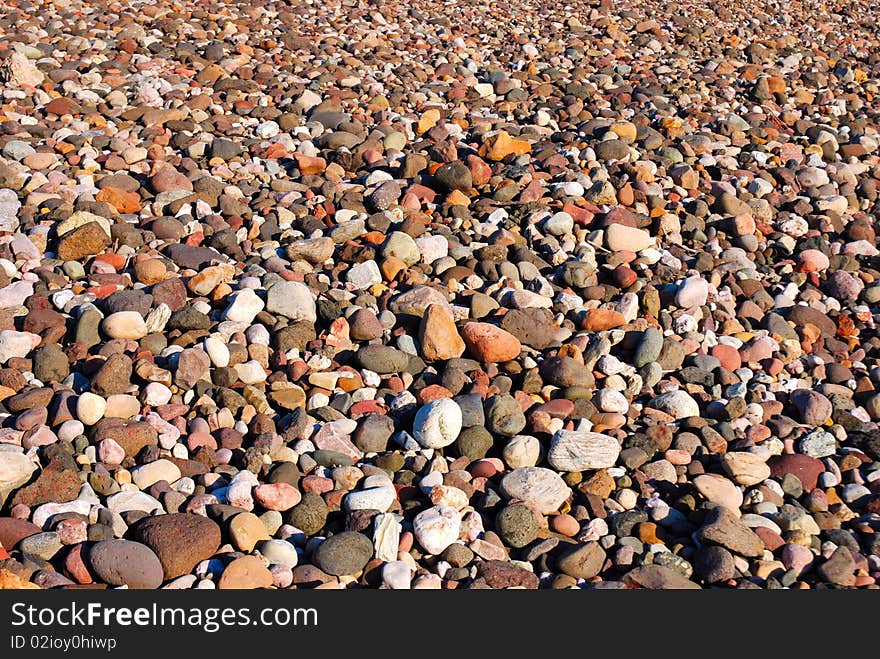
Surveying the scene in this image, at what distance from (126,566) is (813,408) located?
2560 millimetres

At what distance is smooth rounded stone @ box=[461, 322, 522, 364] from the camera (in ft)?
10.9

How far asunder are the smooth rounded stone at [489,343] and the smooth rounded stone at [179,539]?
129cm

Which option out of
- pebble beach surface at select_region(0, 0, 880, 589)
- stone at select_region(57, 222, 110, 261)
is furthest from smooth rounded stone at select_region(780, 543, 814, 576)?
stone at select_region(57, 222, 110, 261)

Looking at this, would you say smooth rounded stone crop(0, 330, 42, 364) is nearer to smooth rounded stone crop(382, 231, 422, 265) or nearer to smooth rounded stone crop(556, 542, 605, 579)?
smooth rounded stone crop(382, 231, 422, 265)

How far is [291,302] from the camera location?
346 cm

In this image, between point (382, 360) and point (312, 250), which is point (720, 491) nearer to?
point (382, 360)

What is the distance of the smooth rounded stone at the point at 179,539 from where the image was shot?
94.7 inches

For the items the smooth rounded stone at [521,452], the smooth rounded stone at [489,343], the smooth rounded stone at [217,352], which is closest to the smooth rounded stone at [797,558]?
the smooth rounded stone at [521,452]

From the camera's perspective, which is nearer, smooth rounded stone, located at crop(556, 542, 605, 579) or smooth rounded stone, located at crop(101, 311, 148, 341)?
smooth rounded stone, located at crop(556, 542, 605, 579)

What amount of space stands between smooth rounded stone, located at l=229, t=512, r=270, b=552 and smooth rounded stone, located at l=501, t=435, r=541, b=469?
0.89 m

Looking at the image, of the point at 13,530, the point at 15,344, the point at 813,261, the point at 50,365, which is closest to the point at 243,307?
the point at 50,365

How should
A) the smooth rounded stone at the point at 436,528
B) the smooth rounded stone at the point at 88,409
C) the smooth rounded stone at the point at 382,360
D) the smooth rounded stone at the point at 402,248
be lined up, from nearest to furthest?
the smooth rounded stone at the point at 436,528, the smooth rounded stone at the point at 88,409, the smooth rounded stone at the point at 382,360, the smooth rounded stone at the point at 402,248

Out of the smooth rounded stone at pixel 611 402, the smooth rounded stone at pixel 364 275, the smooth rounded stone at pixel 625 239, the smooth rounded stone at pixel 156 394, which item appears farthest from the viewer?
the smooth rounded stone at pixel 625 239

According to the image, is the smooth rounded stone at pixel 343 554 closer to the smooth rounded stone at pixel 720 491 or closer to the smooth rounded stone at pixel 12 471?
the smooth rounded stone at pixel 12 471
